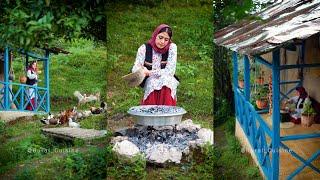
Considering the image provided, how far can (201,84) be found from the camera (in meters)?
5.60

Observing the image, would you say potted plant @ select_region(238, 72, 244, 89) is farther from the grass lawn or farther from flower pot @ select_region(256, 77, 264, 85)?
the grass lawn

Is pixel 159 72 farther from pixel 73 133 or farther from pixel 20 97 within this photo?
pixel 20 97

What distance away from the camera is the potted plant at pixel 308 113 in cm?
583

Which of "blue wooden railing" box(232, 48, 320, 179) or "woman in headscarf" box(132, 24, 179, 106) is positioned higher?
"woman in headscarf" box(132, 24, 179, 106)

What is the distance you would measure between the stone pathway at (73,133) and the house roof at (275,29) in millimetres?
1963

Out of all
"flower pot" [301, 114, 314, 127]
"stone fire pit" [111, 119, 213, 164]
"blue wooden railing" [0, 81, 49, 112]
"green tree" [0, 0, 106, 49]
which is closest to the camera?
"green tree" [0, 0, 106, 49]

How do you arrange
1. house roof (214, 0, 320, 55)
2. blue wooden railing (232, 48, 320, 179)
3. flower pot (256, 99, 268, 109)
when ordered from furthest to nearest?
flower pot (256, 99, 268, 109)
blue wooden railing (232, 48, 320, 179)
house roof (214, 0, 320, 55)

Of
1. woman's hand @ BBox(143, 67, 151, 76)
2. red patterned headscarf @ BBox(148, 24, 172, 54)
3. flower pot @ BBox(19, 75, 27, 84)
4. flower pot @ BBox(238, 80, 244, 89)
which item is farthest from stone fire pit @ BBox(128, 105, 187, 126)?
flower pot @ BBox(238, 80, 244, 89)

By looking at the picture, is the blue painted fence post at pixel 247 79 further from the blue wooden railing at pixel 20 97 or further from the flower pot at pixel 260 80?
the blue wooden railing at pixel 20 97

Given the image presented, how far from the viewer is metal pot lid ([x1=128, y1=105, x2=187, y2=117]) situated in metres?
5.61

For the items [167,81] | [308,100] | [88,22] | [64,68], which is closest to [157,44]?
[167,81]

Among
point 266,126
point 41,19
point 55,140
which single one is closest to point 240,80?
point 266,126

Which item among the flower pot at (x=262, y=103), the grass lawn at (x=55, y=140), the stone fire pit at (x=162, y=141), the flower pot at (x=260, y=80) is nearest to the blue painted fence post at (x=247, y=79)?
the flower pot at (x=262, y=103)

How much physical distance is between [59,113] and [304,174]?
3199mm
